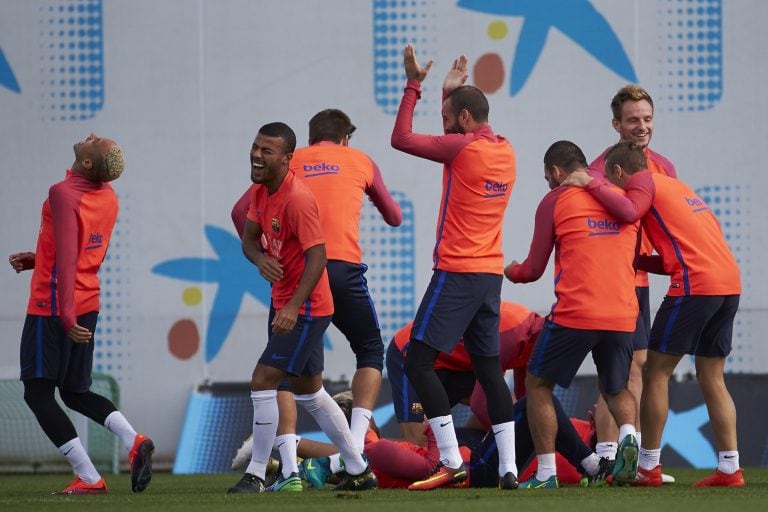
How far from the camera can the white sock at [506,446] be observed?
Result: 6727mm

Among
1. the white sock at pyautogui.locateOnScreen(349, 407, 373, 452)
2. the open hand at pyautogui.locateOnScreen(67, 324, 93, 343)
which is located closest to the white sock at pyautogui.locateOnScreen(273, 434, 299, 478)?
the white sock at pyautogui.locateOnScreen(349, 407, 373, 452)

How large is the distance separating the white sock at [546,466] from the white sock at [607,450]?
1.73 ft

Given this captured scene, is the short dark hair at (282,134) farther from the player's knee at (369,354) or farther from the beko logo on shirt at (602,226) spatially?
the beko logo on shirt at (602,226)

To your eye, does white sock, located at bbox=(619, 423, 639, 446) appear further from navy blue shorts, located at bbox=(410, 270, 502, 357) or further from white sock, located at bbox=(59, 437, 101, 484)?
white sock, located at bbox=(59, 437, 101, 484)

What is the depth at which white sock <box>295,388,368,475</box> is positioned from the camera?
6.82m

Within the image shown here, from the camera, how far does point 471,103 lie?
22.9 feet

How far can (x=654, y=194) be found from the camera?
22.9 feet

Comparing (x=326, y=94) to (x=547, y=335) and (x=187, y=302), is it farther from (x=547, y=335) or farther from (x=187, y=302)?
(x=547, y=335)

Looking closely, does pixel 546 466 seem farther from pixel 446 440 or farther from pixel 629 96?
pixel 629 96

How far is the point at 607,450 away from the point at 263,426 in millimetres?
1873

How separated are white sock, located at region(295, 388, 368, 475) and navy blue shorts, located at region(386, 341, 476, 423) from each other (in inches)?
28.0

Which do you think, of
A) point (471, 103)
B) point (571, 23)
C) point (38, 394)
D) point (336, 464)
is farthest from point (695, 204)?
point (571, 23)

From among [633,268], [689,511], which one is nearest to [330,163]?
[633,268]

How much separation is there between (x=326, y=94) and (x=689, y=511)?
586cm
